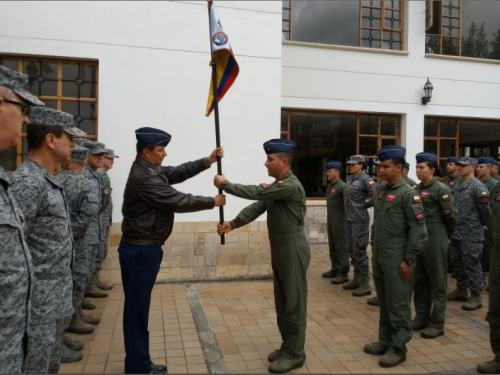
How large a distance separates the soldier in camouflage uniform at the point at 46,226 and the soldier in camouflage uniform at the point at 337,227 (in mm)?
4753

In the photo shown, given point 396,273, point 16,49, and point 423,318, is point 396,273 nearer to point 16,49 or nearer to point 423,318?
point 423,318

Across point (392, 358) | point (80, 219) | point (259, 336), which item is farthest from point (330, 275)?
point (80, 219)

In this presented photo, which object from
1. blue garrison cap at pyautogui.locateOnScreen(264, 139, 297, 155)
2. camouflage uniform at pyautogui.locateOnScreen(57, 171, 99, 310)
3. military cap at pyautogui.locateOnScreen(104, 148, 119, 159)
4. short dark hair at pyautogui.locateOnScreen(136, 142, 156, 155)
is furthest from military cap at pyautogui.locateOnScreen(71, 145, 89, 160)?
blue garrison cap at pyautogui.locateOnScreen(264, 139, 297, 155)

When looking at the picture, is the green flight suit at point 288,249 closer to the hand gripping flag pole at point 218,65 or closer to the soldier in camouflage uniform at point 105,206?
the hand gripping flag pole at point 218,65

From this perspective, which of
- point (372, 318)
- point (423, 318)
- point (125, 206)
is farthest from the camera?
point (372, 318)

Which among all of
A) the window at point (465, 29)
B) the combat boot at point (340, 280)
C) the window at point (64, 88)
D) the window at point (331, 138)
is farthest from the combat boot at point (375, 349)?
the window at point (465, 29)

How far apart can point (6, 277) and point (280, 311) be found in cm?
245

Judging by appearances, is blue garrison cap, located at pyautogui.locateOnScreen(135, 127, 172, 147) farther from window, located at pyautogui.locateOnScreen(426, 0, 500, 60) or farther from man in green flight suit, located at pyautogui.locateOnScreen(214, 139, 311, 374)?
window, located at pyautogui.locateOnScreen(426, 0, 500, 60)

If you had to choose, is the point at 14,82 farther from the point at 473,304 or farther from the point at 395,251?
the point at 473,304

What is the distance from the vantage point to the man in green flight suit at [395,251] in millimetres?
3520

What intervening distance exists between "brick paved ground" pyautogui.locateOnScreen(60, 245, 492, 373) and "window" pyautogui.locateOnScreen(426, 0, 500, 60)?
714cm

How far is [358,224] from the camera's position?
6086mm

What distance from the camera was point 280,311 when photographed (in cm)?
357

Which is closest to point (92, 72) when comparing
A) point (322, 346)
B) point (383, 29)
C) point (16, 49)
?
point (16, 49)
